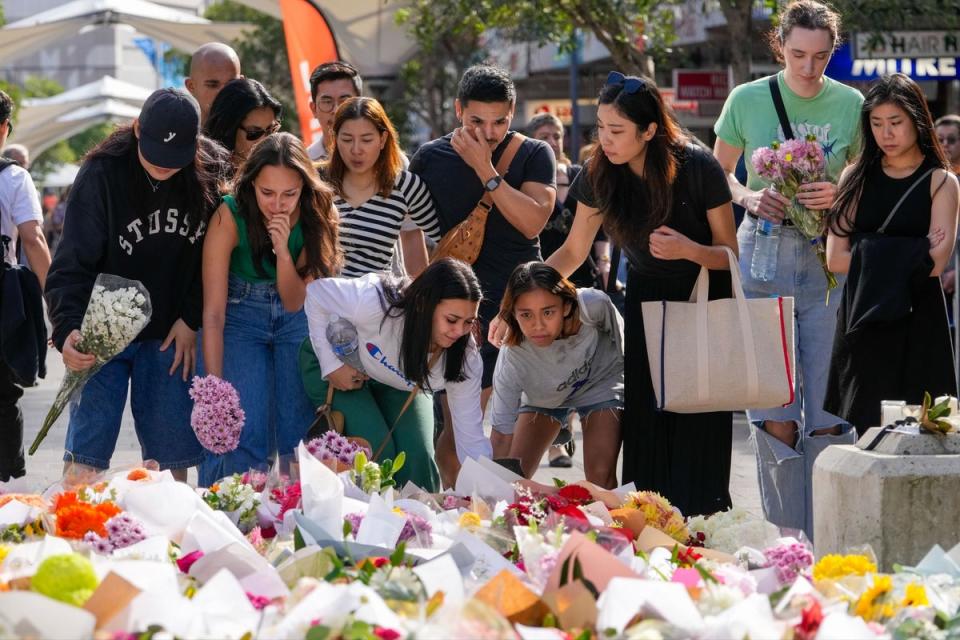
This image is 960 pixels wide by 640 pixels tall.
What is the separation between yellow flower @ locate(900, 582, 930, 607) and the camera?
11.7ft

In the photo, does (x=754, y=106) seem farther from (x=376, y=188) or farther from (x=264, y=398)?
(x=264, y=398)

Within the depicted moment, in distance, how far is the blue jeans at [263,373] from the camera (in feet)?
19.6

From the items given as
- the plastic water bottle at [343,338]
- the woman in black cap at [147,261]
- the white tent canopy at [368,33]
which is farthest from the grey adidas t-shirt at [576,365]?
the white tent canopy at [368,33]

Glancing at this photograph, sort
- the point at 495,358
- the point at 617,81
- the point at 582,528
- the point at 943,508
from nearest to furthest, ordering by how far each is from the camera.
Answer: the point at 582,528 < the point at 943,508 < the point at 617,81 < the point at 495,358

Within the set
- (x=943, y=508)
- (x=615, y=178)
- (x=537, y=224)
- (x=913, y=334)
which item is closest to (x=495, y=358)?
(x=537, y=224)

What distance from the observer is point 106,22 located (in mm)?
22312

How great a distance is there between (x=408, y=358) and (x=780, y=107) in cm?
188

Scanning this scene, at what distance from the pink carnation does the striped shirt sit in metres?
1.13

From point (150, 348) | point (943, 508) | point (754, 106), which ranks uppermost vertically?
point (754, 106)

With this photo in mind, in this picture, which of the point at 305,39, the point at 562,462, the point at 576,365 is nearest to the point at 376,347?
the point at 576,365

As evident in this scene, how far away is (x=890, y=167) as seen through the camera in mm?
6242

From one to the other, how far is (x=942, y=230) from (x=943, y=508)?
1773mm

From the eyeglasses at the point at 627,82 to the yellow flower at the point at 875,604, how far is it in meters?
2.74

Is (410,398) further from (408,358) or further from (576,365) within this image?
(576,365)
